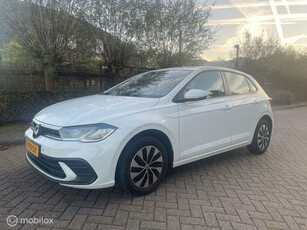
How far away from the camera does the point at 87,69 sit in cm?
887

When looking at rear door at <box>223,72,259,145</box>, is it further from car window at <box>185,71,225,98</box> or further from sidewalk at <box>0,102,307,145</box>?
sidewalk at <box>0,102,307,145</box>

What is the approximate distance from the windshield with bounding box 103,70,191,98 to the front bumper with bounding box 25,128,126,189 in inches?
40.4

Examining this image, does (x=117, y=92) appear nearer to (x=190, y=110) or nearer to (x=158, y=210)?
(x=190, y=110)

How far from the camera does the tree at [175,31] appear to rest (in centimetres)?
909

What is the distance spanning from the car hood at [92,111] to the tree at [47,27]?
4.85 meters

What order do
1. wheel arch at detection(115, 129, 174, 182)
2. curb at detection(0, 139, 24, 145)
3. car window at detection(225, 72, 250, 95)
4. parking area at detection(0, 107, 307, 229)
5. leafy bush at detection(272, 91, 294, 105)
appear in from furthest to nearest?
leafy bush at detection(272, 91, 294, 105) < curb at detection(0, 139, 24, 145) < car window at detection(225, 72, 250, 95) < wheel arch at detection(115, 129, 174, 182) < parking area at detection(0, 107, 307, 229)

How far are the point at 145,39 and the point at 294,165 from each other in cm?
723

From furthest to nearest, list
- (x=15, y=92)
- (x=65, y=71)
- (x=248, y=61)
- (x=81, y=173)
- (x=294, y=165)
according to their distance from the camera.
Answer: (x=248, y=61) → (x=65, y=71) → (x=15, y=92) → (x=294, y=165) → (x=81, y=173)

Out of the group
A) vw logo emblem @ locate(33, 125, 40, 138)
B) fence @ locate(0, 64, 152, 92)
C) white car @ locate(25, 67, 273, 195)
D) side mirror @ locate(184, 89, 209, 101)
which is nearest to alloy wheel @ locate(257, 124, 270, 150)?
white car @ locate(25, 67, 273, 195)

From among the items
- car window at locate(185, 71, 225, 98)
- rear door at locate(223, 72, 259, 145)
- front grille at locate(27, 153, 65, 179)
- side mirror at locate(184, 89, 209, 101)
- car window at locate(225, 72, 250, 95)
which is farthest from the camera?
car window at locate(225, 72, 250, 95)

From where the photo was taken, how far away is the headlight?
241 cm

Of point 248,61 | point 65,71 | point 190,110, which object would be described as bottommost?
point 190,110

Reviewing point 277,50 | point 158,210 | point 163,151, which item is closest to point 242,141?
point 163,151

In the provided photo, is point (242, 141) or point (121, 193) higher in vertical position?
point (242, 141)
